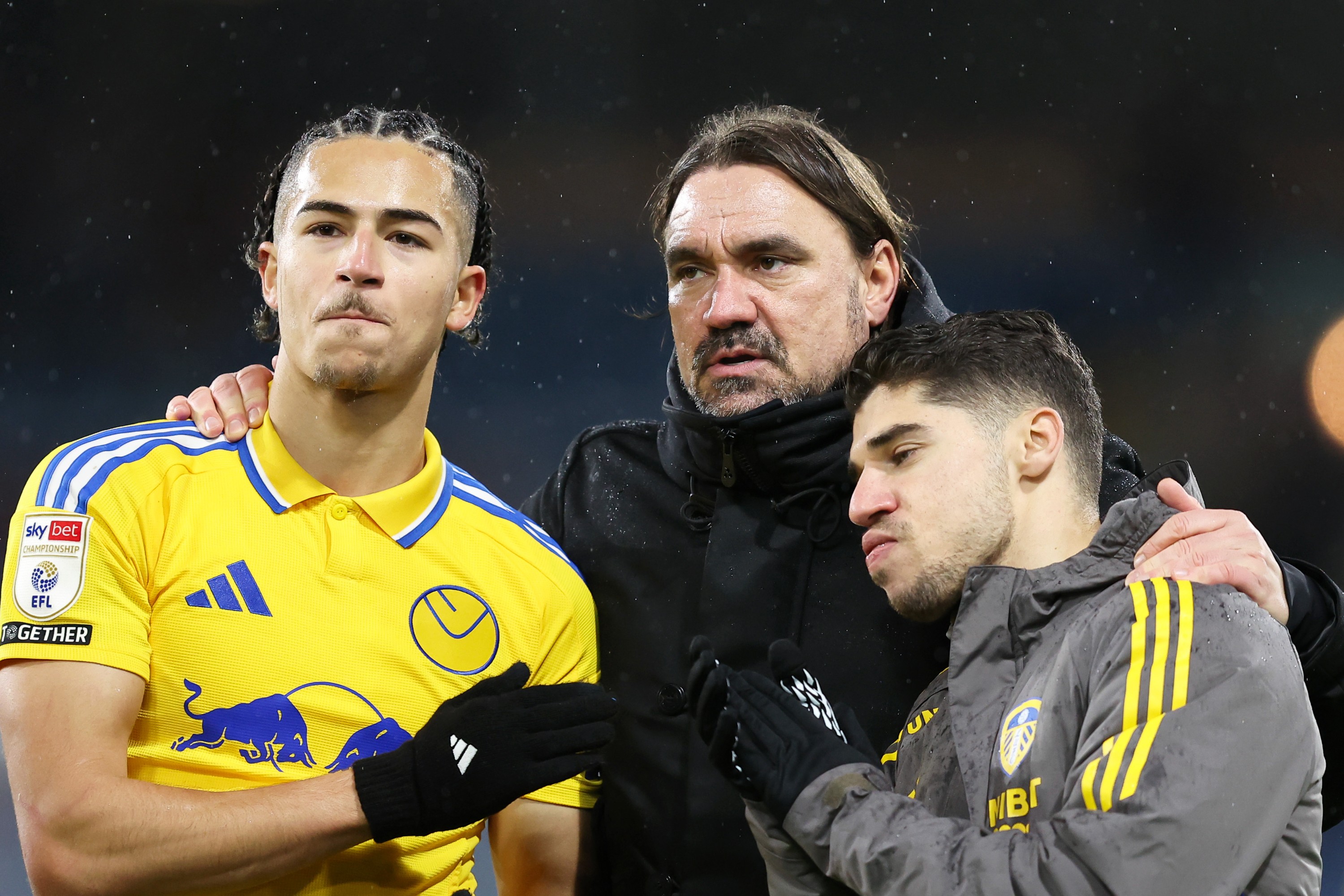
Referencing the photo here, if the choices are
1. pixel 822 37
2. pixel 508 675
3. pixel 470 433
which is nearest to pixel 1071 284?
pixel 822 37

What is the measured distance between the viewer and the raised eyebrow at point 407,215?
8.14ft

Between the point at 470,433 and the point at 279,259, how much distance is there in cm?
410

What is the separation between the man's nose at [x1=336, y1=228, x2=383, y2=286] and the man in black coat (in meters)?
0.38

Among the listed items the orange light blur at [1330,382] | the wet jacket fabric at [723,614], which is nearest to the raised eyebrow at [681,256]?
the wet jacket fabric at [723,614]

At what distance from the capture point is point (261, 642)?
2.21 m

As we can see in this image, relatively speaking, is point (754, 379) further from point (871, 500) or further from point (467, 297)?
point (467, 297)

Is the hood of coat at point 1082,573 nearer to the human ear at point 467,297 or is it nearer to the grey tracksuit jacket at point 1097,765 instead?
the grey tracksuit jacket at point 1097,765

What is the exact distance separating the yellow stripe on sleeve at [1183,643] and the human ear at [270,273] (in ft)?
6.16

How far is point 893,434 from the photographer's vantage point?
2180 millimetres

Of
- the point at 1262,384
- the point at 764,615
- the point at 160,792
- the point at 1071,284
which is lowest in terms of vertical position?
the point at 160,792

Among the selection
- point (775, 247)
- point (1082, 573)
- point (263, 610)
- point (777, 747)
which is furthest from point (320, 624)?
point (1082, 573)

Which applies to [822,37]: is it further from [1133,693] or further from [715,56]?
[1133,693]

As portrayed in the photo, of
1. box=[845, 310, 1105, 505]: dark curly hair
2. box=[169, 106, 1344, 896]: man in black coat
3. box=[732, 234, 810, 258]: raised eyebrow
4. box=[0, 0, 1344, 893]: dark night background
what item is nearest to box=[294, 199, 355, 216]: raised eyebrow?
box=[169, 106, 1344, 896]: man in black coat

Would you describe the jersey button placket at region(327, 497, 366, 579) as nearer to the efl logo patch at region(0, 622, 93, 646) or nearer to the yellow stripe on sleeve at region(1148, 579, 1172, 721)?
the efl logo patch at region(0, 622, 93, 646)
